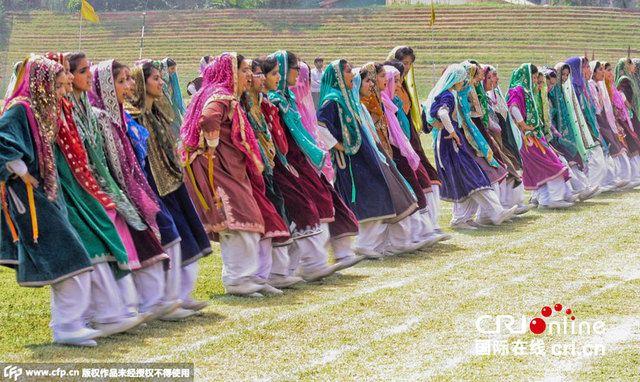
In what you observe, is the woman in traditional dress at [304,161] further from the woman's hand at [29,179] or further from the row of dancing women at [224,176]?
the woman's hand at [29,179]

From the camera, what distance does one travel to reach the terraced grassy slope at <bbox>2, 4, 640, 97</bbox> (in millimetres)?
46844

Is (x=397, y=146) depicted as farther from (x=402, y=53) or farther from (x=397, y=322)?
(x=397, y=322)

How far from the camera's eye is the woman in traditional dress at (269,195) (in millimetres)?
7430

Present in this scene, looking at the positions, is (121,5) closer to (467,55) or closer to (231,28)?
(231,28)

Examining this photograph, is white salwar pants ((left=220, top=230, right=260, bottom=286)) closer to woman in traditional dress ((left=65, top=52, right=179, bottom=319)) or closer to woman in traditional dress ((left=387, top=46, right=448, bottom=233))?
woman in traditional dress ((left=65, top=52, right=179, bottom=319))

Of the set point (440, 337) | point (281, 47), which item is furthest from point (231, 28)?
point (440, 337)

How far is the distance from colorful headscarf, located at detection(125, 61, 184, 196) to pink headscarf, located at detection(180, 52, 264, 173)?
0.33m

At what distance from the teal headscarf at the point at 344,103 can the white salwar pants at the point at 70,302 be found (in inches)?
141

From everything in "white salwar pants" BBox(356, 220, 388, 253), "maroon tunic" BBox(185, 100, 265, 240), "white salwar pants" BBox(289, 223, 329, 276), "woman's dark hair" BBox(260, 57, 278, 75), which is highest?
"woman's dark hair" BBox(260, 57, 278, 75)

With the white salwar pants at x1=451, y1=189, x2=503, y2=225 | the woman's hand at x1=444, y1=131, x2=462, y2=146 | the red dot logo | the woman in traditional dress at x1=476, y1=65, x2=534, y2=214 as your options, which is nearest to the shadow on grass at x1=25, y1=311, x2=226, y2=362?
the red dot logo

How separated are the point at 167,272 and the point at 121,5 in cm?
5613

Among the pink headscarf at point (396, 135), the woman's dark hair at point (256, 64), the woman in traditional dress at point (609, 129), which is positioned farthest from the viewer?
the woman in traditional dress at point (609, 129)

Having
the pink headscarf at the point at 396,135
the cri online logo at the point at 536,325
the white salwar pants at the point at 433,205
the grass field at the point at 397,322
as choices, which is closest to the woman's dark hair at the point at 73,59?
the grass field at the point at 397,322

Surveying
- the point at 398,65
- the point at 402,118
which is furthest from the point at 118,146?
the point at 398,65
